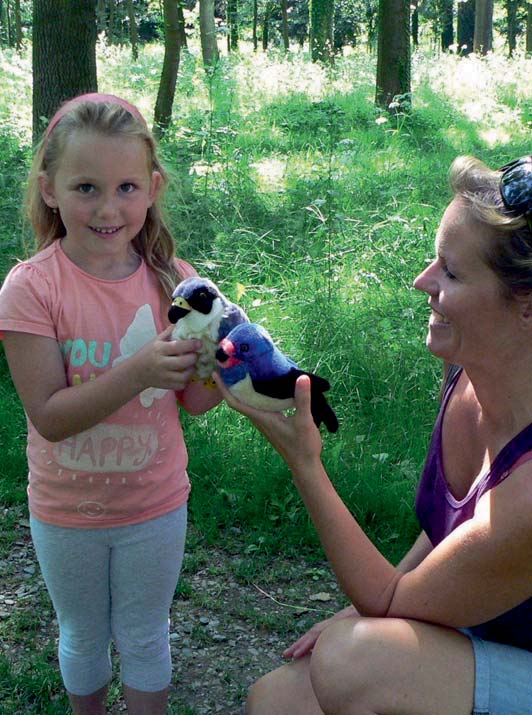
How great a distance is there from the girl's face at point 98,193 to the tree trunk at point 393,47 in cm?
781

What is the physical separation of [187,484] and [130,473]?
206 millimetres

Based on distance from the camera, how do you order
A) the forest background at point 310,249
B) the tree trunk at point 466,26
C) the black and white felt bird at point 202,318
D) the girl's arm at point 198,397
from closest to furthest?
the black and white felt bird at point 202,318 → the girl's arm at point 198,397 → the forest background at point 310,249 → the tree trunk at point 466,26

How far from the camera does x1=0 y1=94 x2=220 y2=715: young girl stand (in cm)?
195

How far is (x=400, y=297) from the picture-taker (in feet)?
15.4

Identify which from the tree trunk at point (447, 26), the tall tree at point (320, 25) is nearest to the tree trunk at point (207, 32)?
the tall tree at point (320, 25)

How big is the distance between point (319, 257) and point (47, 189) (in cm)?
321

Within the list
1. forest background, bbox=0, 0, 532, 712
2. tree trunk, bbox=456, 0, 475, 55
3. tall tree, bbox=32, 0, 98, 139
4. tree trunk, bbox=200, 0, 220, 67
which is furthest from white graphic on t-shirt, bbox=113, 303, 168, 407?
tree trunk, bbox=456, 0, 475, 55

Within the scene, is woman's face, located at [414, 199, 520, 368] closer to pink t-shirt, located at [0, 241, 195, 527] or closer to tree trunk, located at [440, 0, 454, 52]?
pink t-shirt, located at [0, 241, 195, 527]

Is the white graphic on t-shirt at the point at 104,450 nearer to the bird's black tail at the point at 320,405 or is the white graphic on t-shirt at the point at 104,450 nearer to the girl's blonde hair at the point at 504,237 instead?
the bird's black tail at the point at 320,405

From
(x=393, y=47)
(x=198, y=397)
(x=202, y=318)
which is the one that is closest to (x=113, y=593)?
(x=198, y=397)

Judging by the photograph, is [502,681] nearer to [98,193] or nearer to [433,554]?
[433,554]

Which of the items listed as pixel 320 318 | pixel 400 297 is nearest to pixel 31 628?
pixel 320 318

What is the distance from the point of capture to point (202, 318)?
1.94 meters

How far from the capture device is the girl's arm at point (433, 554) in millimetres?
1732
